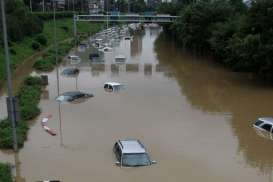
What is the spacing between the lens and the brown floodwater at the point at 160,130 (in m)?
18.2

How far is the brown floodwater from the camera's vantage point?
18.2 meters

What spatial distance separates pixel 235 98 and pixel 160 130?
9.82m

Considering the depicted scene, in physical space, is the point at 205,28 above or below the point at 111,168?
above

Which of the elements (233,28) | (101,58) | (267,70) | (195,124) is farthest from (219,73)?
(195,124)

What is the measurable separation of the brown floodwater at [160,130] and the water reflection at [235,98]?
0.16ft

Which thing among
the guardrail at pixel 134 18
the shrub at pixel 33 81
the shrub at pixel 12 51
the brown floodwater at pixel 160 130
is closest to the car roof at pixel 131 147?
the brown floodwater at pixel 160 130

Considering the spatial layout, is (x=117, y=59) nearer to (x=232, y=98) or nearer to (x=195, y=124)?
(x=232, y=98)

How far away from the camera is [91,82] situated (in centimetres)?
3734

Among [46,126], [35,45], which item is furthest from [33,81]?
[35,45]

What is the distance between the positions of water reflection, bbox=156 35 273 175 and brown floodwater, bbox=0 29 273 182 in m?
0.05

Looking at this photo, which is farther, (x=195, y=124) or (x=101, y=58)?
(x=101, y=58)

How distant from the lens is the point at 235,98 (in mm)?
31453

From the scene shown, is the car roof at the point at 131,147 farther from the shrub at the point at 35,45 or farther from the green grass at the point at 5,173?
the shrub at the point at 35,45

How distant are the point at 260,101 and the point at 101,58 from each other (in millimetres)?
24763
